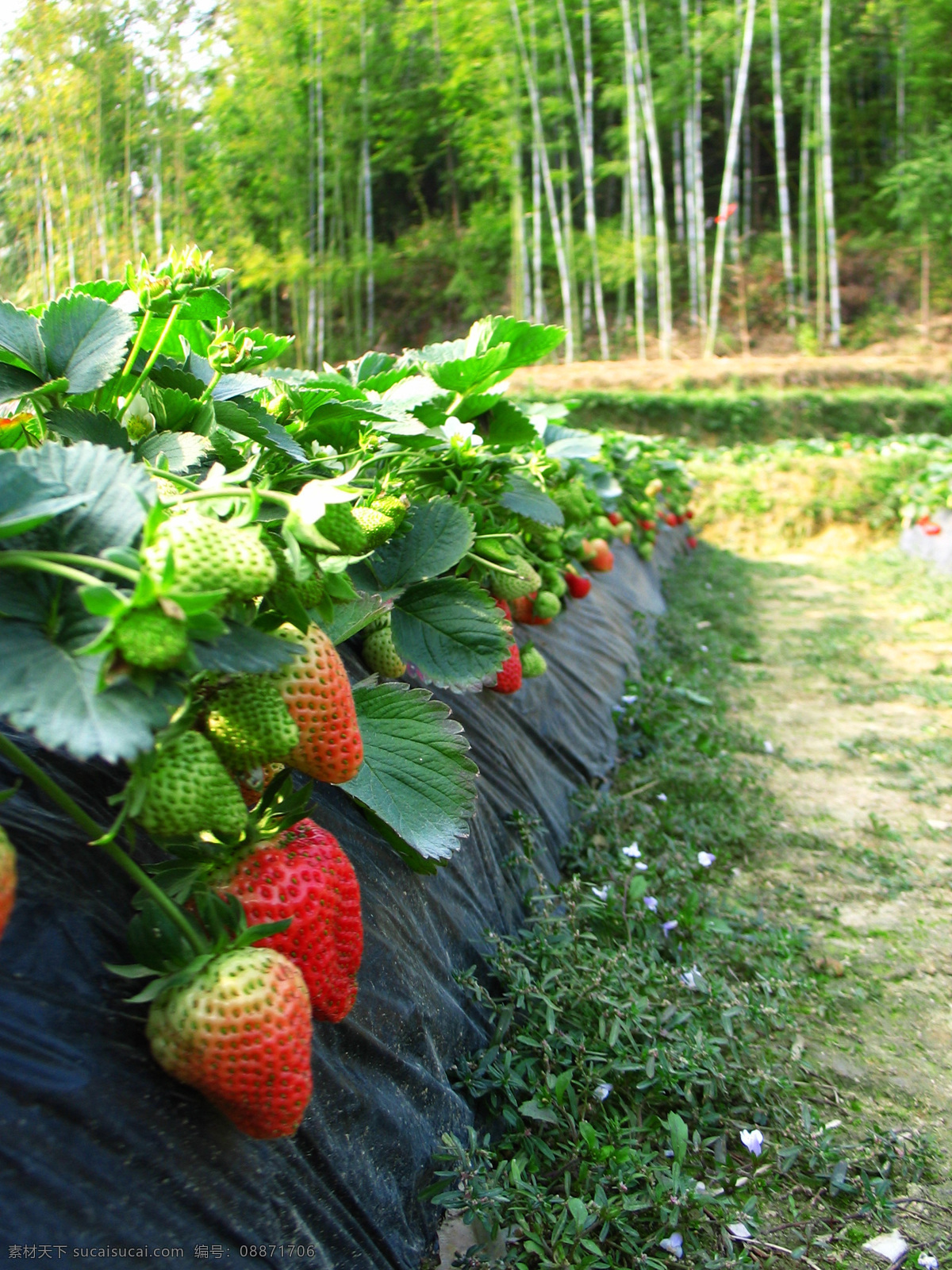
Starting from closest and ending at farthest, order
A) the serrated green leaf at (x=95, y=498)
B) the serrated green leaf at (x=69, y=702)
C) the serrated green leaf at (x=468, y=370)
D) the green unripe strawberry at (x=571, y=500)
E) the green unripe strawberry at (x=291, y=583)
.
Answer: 1. the serrated green leaf at (x=69, y=702)
2. the serrated green leaf at (x=95, y=498)
3. the green unripe strawberry at (x=291, y=583)
4. the serrated green leaf at (x=468, y=370)
5. the green unripe strawberry at (x=571, y=500)

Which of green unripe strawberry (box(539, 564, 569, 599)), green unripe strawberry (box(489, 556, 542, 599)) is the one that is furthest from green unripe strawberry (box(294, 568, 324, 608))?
green unripe strawberry (box(539, 564, 569, 599))

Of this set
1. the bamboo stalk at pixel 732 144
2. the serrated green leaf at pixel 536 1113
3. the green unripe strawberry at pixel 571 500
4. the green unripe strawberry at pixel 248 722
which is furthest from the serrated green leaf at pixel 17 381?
the bamboo stalk at pixel 732 144

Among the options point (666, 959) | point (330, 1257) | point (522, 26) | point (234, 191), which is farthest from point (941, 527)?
point (522, 26)

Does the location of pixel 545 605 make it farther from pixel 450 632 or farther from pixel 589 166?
pixel 589 166

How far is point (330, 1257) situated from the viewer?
3.11 ft

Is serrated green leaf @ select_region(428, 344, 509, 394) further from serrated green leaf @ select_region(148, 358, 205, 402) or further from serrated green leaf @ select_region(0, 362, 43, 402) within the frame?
serrated green leaf @ select_region(0, 362, 43, 402)

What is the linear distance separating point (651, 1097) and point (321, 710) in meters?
1.00

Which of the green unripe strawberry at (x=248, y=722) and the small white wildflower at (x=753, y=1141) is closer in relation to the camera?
the green unripe strawberry at (x=248, y=722)

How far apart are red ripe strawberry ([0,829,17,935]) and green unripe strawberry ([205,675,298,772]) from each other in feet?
0.60

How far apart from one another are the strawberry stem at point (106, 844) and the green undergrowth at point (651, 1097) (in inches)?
23.0

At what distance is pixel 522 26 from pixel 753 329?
8.57m

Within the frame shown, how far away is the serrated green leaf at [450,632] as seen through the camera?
1.36m

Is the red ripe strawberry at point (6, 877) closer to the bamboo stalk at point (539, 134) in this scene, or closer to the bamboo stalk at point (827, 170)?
the bamboo stalk at point (539, 134)

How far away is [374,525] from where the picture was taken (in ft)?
4.37
